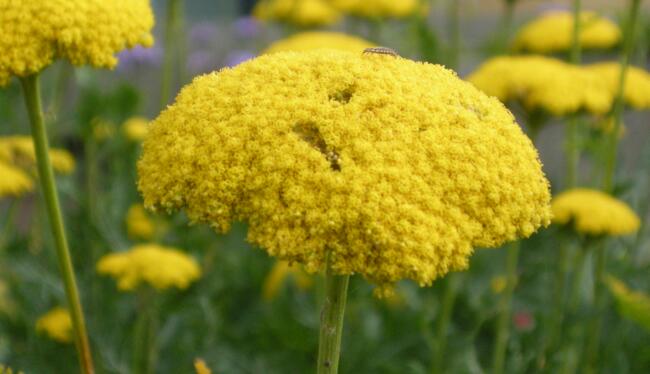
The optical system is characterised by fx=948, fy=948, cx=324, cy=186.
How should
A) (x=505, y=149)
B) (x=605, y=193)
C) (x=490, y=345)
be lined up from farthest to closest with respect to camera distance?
1. (x=490, y=345)
2. (x=605, y=193)
3. (x=505, y=149)

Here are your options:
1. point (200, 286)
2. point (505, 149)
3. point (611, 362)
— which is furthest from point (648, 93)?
point (505, 149)

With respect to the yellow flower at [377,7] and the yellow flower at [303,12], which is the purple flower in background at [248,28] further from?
the yellow flower at [377,7]

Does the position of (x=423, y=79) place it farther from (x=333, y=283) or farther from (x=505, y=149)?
(x=333, y=283)

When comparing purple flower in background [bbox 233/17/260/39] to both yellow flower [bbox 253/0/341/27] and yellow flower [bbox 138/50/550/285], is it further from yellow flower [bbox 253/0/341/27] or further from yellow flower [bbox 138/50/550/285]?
yellow flower [bbox 138/50/550/285]

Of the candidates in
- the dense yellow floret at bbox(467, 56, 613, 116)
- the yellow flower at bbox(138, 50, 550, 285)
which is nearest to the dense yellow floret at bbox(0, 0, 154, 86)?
the yellow flower at bbox(138, 50, 550, 285)

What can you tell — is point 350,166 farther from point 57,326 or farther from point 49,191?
point 57,326

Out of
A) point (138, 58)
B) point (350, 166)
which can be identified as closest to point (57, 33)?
point (350, 166)

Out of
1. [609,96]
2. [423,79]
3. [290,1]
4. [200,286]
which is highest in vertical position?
[290,1]
